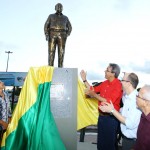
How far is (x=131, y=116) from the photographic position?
3.53 metres

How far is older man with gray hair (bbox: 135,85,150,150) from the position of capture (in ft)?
9.75

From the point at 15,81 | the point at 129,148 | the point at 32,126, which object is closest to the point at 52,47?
the point at 32,126

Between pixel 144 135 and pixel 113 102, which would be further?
pixel 113 102

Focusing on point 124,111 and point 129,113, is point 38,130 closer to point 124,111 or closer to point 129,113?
point 124,111

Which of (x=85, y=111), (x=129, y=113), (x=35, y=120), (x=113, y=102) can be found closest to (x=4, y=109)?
(x=35, y=120)

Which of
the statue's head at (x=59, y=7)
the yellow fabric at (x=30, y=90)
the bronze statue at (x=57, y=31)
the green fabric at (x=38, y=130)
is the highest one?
the statue's head at (x=59, y=7)

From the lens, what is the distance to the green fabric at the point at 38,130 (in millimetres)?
4191

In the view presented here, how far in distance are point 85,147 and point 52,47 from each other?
2.63m

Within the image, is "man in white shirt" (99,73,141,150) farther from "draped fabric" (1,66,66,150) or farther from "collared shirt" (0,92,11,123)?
"collared shirt" (0,92,11,123)

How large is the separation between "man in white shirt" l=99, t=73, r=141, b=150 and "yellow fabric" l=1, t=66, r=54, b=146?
3.95 feet

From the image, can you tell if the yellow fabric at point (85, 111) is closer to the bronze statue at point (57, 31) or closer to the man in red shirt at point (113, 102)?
the man in red shirt at point (113, 102)

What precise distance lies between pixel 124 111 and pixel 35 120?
135cm

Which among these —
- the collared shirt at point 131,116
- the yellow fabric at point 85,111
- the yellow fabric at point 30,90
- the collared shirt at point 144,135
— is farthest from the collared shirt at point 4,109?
the collared shirt at point 144,135

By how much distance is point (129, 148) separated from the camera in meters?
3.82
